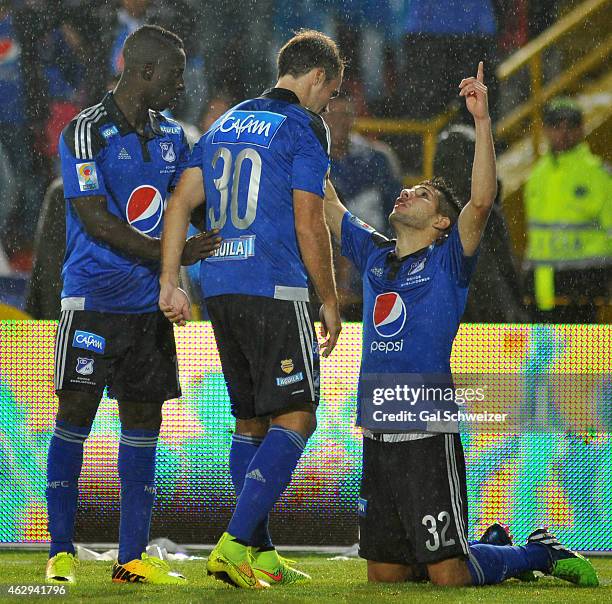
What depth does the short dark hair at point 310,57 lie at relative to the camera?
3.51m

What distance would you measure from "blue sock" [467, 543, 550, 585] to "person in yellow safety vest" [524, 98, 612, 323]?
339 cm

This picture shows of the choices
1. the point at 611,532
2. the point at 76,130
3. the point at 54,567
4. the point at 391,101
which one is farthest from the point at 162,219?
the point at 391,101

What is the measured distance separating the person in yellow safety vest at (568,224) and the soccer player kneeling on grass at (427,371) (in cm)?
333

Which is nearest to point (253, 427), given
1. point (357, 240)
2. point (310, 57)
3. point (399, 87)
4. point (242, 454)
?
point (242, 454)

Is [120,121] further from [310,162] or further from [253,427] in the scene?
[253,427]

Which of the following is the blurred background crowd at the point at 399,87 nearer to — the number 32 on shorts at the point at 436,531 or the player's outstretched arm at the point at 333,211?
the player's outstretched arm at the point at 333,211

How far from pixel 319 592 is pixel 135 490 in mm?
732

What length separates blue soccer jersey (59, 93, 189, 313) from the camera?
11.4 ft

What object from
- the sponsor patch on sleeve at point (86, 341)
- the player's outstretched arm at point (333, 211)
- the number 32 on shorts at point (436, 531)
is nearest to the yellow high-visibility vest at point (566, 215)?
the player's outstretched arm at point (333, 211)

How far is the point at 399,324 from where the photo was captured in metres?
3.50

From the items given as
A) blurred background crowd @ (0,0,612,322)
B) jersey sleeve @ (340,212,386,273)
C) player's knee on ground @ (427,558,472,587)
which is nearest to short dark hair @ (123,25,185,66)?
jersey sleeve @ (340,212,386,273)

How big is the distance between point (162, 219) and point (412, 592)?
1438 millimetres

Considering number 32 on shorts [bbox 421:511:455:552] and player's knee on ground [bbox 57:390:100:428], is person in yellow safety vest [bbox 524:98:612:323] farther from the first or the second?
player's knee on ground [bbox 57:390:100:428]

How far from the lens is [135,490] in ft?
11.6
